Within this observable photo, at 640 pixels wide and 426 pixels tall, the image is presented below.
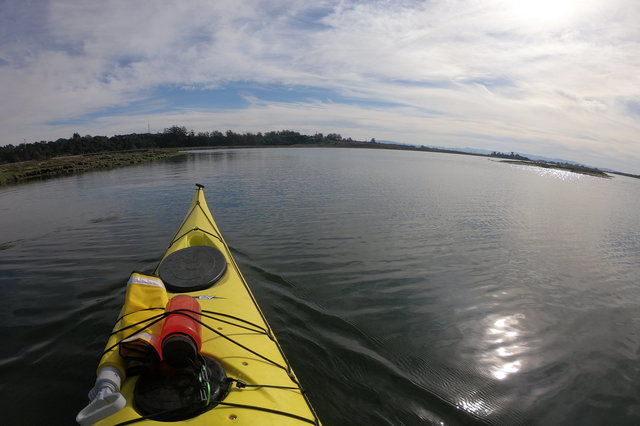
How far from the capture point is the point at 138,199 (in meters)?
18.1

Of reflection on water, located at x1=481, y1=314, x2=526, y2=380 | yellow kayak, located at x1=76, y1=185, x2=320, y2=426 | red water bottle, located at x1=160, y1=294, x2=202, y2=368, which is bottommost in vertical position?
reflection on water, located at x1=481, y1=314, x2=526, y2=380

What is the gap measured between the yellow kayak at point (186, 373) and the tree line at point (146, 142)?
319 feet

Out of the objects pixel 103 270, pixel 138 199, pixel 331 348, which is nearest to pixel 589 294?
pixel 331 348

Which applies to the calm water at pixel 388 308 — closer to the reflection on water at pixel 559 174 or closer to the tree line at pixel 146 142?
the reflection on water at pixel 559 174

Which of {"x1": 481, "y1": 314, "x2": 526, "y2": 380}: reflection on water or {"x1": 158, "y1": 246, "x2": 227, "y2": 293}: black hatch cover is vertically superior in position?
{"x1": 158, "y1": 246, "x2": 227, "y2": 293}: black hatch cover

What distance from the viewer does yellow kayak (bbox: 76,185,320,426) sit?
2803 millimetres

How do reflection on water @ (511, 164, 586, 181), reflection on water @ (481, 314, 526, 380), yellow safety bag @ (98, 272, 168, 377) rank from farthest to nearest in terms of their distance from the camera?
reflection on water @ (511, 164, 586, 181), reflection on water @ (481, 314, 526, 380), yellow safety bag @ (98, 272, 168, 377)

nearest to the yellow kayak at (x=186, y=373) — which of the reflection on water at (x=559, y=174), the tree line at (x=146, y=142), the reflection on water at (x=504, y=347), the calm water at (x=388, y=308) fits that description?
the calm water at (x=388, y=308)

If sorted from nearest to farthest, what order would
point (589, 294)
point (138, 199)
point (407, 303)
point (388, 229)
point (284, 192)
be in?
point (407, 303) < point (589, 294) < point (388, 229) < point (138, 199) < point (284, 192)

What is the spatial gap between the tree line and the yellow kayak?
97169 millimetres

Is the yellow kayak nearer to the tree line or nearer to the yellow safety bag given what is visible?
→ the yellow safety bag

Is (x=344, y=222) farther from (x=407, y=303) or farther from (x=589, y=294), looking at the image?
(x=589, y=294)

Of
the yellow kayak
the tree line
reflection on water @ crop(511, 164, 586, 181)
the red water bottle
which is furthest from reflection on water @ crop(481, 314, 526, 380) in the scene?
the tree line

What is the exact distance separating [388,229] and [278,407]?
10172mm
